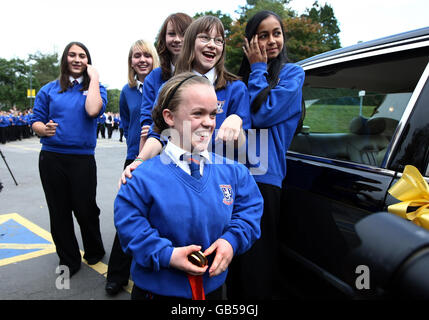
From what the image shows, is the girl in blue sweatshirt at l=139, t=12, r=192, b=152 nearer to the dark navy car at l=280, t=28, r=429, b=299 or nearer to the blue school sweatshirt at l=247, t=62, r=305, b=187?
the blue school sweatshirt at l=247, t=62, r=305, b=187

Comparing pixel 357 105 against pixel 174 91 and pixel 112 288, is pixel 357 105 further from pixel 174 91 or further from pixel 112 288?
pixel 112 288

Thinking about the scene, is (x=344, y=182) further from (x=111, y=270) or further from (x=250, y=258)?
(x=111, y=270)

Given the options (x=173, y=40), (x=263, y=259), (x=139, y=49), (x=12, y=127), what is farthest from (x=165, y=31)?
(x=12, y=127)

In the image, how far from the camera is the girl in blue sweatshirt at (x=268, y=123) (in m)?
1.64

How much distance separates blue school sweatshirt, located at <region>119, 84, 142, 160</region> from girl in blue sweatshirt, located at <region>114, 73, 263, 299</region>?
1149 mm

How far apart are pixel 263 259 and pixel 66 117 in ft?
6.66

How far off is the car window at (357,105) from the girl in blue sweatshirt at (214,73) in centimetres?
73

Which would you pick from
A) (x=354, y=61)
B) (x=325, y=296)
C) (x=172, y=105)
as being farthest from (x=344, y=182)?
(x=172, y=105)

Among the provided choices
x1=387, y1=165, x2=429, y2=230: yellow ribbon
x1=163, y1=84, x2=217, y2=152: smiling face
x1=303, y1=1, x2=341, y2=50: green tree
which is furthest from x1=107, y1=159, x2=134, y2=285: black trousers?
x1=303, y1=1, x2=341, y2=50: green tree

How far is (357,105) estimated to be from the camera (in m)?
2.47

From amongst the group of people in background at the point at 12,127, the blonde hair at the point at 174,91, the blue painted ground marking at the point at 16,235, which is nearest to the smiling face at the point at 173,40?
the blonde hair at the point at 174,91

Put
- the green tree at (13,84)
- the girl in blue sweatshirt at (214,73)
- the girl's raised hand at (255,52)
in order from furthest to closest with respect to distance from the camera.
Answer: the green tree at (13,84) → the girl's raised hand at (255,52) → the girl in blue sweatshirt at (214,73)

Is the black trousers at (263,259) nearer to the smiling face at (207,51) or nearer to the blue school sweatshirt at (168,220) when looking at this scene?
the blue school sweatshirt at (168,220)
